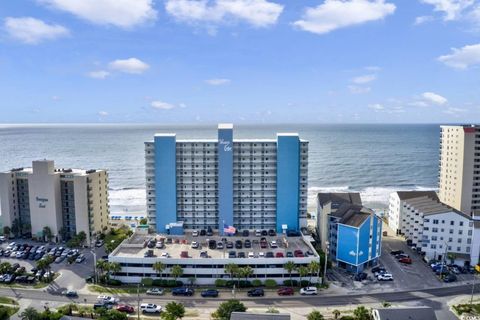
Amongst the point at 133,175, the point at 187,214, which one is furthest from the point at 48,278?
the point at 133,175

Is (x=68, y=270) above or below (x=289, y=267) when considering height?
below

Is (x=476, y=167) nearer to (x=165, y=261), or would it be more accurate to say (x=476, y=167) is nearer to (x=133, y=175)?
(x=165, y=261)

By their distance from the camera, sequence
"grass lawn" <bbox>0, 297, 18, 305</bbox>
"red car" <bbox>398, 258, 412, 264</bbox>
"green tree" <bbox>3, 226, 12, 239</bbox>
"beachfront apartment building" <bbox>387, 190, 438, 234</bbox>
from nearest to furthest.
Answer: "grass lawn" <bbox>0, 297, 18, 305</bbox>
"red car" <bbox>398, 258, 412, 264</bbox>
"green tree" <bbox>3, 226, 12, 239</bbox>
"beachfront apartment building" <bbox>387, 190, 438, 234</bbox>

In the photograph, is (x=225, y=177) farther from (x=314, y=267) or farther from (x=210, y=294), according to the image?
(x=314, y=267)

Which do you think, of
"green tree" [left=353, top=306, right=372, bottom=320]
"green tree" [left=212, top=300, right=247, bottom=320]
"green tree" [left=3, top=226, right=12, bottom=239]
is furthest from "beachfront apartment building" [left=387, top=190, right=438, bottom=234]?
"green tree" [left=3, top=226, right=12, bottom=239]

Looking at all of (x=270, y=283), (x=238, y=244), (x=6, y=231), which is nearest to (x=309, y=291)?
(x=270, y=283)

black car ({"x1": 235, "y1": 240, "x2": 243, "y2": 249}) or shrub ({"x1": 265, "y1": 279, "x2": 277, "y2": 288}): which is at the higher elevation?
black car ({"x1": 235, "y1": 240, "x2": 243, "y2": 249})

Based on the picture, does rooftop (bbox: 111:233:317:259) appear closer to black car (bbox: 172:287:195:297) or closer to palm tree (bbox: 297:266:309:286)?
palm tree (bbox: 297:266:309:286)
